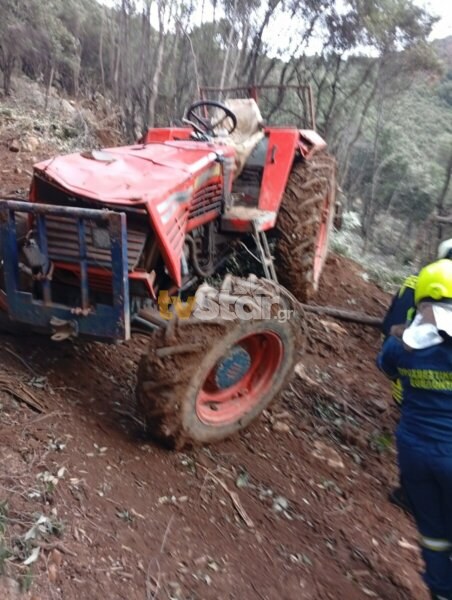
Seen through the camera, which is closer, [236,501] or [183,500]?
[183,500]

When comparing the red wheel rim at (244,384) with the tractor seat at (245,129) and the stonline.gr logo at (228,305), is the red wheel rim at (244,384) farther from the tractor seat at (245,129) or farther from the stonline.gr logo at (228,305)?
the tractor seat at (245,129)

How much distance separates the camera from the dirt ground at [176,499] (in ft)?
8.19

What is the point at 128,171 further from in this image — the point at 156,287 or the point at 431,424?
the point at 431,424

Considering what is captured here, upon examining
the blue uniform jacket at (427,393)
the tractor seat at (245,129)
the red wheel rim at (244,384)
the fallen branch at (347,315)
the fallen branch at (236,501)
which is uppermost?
the tractor seat at (245,129)

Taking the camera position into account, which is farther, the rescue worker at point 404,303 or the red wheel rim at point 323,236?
the red wheel rim at point 323,236

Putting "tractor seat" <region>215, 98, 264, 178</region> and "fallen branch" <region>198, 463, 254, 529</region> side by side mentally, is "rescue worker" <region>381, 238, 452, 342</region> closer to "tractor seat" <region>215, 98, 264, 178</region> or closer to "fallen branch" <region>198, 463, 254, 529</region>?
"fallen branch" <region>198, 463, 254, 529</region>

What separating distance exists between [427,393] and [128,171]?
7.16ft

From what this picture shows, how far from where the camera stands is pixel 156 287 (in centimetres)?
376

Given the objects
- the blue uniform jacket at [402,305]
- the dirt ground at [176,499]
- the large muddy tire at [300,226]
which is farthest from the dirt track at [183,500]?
the large muddy tire at [300,226]

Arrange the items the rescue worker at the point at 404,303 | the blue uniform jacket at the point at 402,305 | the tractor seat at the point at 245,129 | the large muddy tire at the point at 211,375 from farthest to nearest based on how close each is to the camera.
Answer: the tractor seat at the point at 245,129 < the blue uniform jacket at the point at 402,305 < the rescue worker at the point at 404,303 < the large muddy tire at the point at 211,375

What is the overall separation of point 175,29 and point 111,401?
15880mm

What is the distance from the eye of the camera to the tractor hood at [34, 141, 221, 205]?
3422 millimetres

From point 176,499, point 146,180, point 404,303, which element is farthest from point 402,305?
point 176,499

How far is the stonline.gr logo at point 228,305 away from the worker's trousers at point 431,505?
46.6 inches
